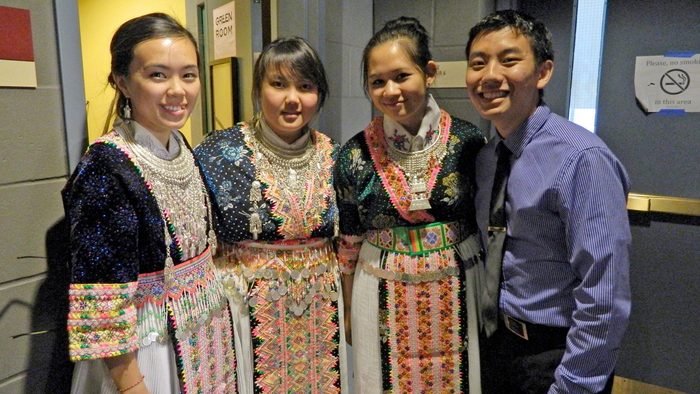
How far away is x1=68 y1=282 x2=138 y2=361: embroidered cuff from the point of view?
1015 mm

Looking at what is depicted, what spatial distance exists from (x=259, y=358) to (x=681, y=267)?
1717mm

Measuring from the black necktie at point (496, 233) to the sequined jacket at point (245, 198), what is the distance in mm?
489

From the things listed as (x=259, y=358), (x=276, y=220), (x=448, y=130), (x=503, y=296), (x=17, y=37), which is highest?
(x=17, y=37)

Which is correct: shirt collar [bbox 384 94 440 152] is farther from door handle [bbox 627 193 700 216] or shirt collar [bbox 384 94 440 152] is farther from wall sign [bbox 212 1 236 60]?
wall sign [bbox 212 1 236 60]

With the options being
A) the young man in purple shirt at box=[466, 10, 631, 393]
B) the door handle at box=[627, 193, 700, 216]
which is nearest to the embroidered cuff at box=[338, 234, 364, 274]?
the young man in purple shirt at box=[466, 10, 631, 393]

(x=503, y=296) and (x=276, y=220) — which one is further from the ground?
(x=276, y=220)

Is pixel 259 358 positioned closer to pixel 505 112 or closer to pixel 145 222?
pixel 145 222

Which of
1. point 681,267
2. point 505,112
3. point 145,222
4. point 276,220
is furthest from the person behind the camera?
point 681,267

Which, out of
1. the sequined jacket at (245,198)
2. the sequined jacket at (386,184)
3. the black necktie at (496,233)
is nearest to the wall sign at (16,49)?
the sequined jacket at (245,198)

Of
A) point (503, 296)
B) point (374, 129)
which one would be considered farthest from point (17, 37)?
point (503, 296)

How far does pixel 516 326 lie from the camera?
4.09 feet

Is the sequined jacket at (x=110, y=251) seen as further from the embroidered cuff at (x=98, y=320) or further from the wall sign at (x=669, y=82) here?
the wall sign at (x=669, y=82)

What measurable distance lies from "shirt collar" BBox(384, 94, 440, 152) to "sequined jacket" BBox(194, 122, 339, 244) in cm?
27

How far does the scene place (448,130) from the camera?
5.00ft
